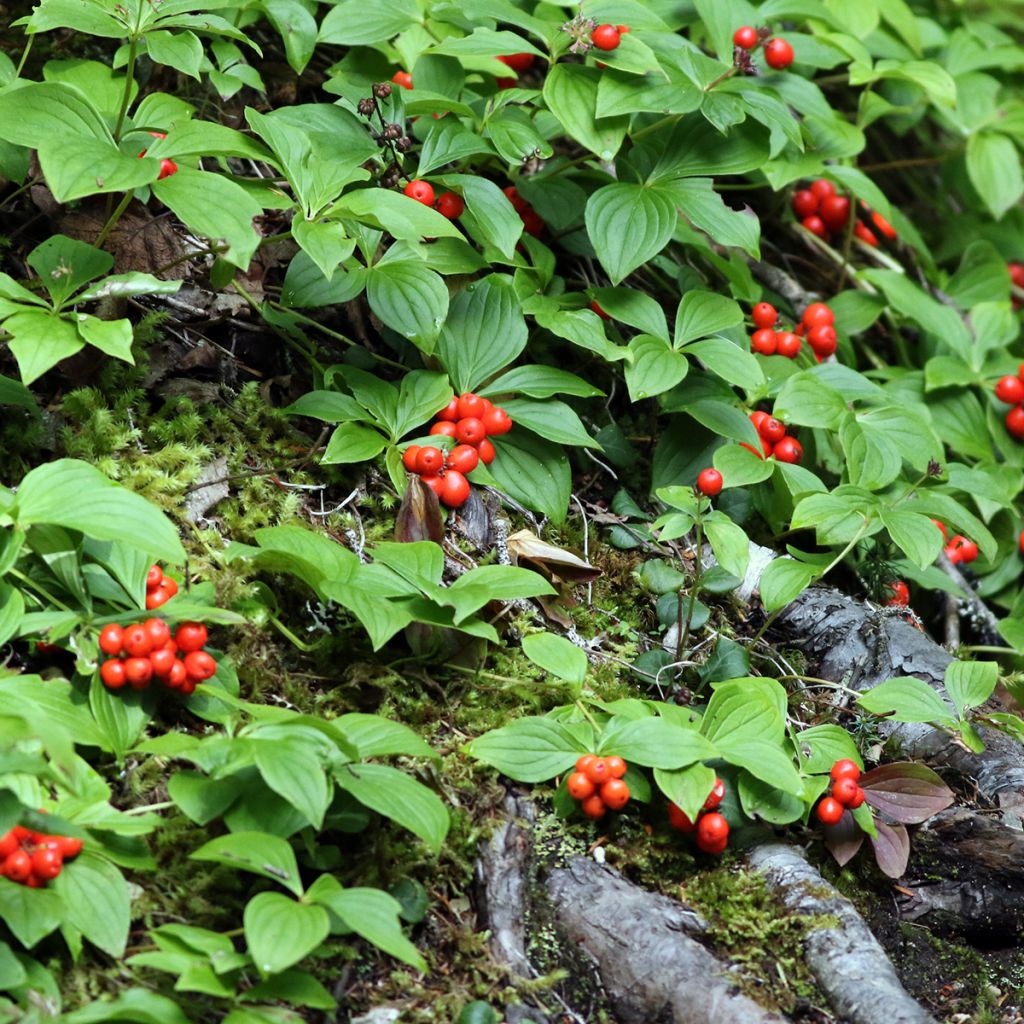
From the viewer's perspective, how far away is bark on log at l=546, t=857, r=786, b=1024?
2.71 meters

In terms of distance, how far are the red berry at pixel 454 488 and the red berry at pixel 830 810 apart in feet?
4.97

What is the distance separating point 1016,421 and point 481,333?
2836 millimetres

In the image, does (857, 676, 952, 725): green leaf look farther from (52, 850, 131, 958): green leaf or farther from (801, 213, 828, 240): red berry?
(801, 213, 828, 240): red berry

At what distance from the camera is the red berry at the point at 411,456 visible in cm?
365

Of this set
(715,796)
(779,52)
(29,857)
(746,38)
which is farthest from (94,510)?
(779,52)

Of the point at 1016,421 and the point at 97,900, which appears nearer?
the point at 97,900

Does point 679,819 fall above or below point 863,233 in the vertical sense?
below

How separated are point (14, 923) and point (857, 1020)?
2.05m

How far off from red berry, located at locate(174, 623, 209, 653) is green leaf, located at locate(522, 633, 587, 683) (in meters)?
0.95

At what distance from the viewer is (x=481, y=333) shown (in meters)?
3.99

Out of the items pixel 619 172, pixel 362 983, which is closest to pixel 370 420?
pixel 619 172

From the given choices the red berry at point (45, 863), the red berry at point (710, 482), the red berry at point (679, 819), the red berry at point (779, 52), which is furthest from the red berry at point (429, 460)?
the red berry at point (779, 52)

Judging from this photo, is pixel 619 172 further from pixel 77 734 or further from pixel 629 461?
pixel 77 734

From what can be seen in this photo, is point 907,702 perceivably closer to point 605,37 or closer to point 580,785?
point 580,785
